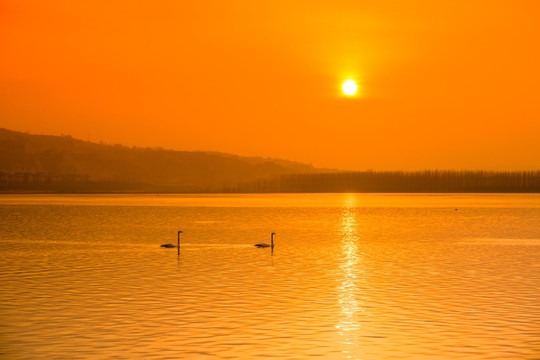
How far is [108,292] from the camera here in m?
33.7

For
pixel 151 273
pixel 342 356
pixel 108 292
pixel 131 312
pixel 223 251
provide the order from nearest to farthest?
1. pixel 342 356
2. pixel 131 312
3. pixel 108 292
4. pixel 151 273
5. pixel 223 251

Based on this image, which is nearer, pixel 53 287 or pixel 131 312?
pixel 131 312

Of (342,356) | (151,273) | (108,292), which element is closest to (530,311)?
(342,356)

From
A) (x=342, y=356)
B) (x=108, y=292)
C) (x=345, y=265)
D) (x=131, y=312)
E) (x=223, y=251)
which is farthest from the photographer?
(x=223, y=251)

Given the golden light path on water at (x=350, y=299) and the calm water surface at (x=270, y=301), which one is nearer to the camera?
the calm water surface at (x=270, y=301)

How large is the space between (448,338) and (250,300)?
31.7 feet

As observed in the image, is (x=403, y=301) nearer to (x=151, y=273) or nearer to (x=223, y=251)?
(x=151, y=273)

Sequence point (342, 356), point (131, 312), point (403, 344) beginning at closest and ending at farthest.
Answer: point (342, 356) → point (403, 344) → point (131, 312)

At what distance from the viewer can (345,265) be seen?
45.2 meters

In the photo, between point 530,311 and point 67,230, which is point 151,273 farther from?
point 67,230

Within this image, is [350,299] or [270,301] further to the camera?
[350,299]

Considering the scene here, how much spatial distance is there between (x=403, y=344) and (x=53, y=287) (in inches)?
697

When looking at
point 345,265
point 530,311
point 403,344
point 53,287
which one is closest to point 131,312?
point 53,287

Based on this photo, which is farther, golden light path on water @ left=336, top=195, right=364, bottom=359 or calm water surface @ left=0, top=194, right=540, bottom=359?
golden light path on water @ left=336, top=195, right=364, bottom=359
